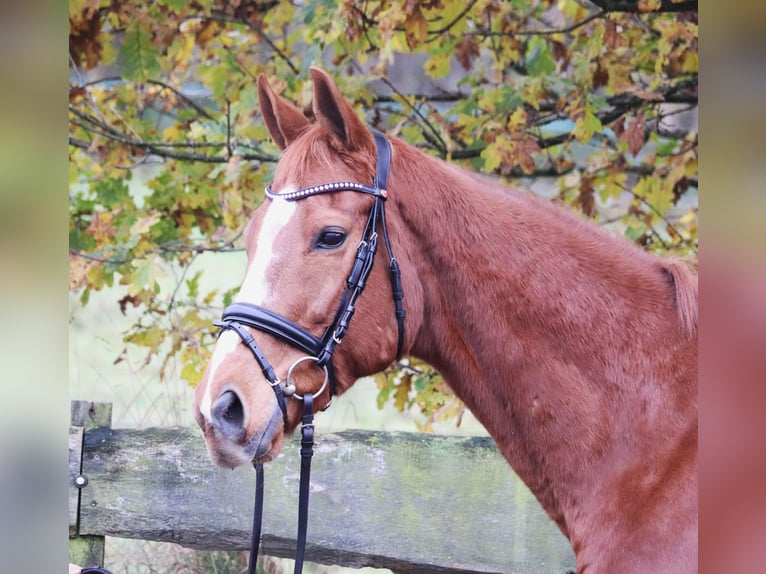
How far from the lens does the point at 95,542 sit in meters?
2.41

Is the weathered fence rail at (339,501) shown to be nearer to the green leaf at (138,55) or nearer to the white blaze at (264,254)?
the white blaze at (264,254)

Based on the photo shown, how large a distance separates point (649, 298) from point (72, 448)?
192 centimetres

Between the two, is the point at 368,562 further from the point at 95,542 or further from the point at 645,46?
the point at 645,46

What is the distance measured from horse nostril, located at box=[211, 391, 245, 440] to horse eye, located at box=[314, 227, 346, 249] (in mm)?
353

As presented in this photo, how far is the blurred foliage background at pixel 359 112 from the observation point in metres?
2.24

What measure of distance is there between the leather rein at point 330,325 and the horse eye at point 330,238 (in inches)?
1.8

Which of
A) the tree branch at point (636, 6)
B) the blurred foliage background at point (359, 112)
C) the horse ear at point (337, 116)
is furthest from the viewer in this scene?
the blurred foliage background at point (359, 112)

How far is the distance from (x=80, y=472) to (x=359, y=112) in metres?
1.56

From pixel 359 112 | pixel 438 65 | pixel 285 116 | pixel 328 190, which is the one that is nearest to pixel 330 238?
pixel 328 190

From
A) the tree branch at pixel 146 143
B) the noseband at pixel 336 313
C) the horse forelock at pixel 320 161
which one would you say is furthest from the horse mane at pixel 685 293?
the tree branch at pixel 146 143

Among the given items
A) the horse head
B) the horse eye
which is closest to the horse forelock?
the horse head

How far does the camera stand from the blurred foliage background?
224 cm

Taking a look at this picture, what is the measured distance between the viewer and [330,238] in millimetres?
1456

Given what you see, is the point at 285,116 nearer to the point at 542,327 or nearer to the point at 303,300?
the point at 303,300
